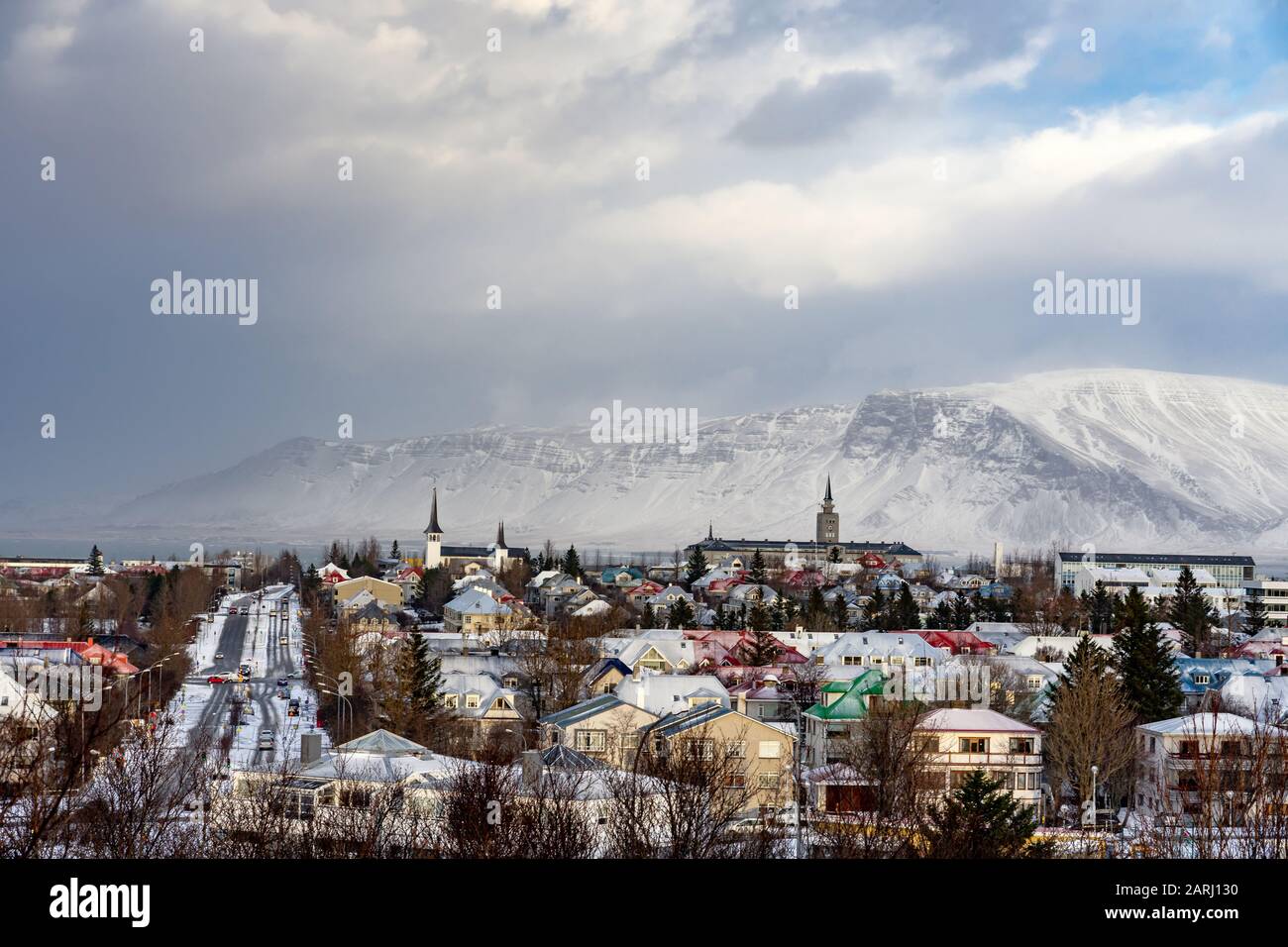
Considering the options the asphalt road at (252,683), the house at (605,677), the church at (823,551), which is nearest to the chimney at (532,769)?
the asphalt road at (252,683)

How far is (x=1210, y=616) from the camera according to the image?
6316cm

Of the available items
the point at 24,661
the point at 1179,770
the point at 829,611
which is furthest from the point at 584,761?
the point at 829,611

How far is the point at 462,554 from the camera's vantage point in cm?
Result: 12562

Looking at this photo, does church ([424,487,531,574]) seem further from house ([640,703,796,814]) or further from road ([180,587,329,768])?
house ([640,703,796,814])

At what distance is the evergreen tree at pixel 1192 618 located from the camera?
167 ft

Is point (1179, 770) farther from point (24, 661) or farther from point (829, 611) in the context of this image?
point (829, 611)

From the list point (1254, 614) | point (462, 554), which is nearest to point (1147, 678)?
point (1254, 614)

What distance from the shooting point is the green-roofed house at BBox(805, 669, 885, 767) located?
2772 cm

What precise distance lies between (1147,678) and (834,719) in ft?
31.6

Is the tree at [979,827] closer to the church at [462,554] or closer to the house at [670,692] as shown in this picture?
the house at [670,692]

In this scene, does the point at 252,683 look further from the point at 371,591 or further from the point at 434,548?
the point at 434,548
